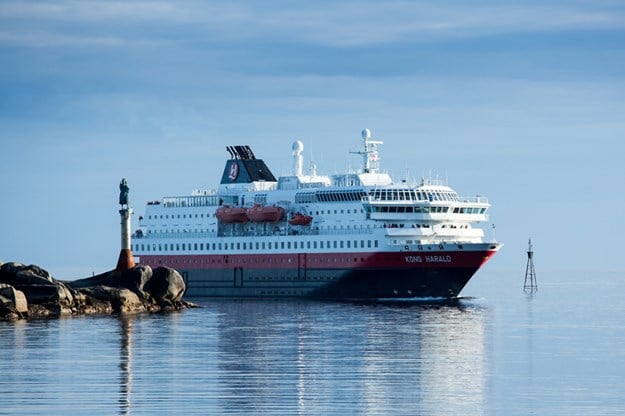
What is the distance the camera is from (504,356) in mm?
45969

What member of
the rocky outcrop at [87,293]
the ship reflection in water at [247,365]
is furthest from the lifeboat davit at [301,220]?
the ship reflection in water at [247,365]

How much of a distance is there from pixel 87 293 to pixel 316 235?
684 inches

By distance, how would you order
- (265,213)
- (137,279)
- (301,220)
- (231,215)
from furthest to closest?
(231,215), (265,213), (301,220), (137,279)

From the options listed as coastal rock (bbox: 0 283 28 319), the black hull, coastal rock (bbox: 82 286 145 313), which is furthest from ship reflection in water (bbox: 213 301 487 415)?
the black hull

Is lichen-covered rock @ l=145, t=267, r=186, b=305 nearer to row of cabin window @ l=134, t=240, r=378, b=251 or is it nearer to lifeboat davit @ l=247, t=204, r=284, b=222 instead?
row of cabin window @ l=134, t=240, r=378, b=251

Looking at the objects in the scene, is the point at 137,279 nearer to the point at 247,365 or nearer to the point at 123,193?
the point at 123,193

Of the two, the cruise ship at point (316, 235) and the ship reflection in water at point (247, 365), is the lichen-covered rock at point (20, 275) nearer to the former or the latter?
the ship reflection in water at point (247, 365)

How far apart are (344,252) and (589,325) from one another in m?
20.0

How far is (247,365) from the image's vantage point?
42.1 m

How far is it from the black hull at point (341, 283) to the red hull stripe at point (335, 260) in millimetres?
289

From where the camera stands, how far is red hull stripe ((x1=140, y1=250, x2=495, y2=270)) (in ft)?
255

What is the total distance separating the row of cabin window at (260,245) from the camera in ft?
262

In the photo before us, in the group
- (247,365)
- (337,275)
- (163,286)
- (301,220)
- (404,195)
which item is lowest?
(247,365)

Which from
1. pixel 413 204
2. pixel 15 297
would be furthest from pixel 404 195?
pixel 15 297
